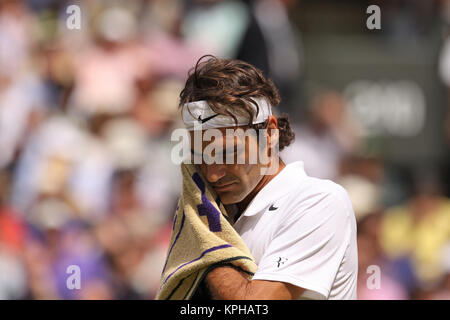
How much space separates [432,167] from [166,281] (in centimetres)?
568

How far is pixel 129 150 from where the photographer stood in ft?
24.0

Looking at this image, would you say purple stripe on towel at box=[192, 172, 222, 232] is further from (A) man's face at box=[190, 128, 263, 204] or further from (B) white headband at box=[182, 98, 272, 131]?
(B) white headband at box=[182, 98, 272, 131]

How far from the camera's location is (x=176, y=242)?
9.41ft

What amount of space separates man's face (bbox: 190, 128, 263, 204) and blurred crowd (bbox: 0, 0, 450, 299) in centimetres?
317

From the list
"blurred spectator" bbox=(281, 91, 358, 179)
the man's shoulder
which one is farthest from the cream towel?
"blurred spectator" bbox=(281, 91, 358, 179)

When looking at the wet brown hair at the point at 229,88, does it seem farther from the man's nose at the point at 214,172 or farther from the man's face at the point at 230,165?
the man's nose at the point at 214,172

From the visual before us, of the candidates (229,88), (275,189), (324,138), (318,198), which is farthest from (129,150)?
(318,198)

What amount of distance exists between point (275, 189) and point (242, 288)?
0.46 m

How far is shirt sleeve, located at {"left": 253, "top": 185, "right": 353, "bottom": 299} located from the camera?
2.67m

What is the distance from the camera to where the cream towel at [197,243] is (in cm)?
269

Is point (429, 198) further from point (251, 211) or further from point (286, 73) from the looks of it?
point (251, 211)

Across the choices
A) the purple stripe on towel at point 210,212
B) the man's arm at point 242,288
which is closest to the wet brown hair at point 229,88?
the purple stripe on towel at point 210,212

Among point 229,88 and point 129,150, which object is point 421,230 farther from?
point 229,88

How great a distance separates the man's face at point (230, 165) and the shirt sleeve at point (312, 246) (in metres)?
0.21
